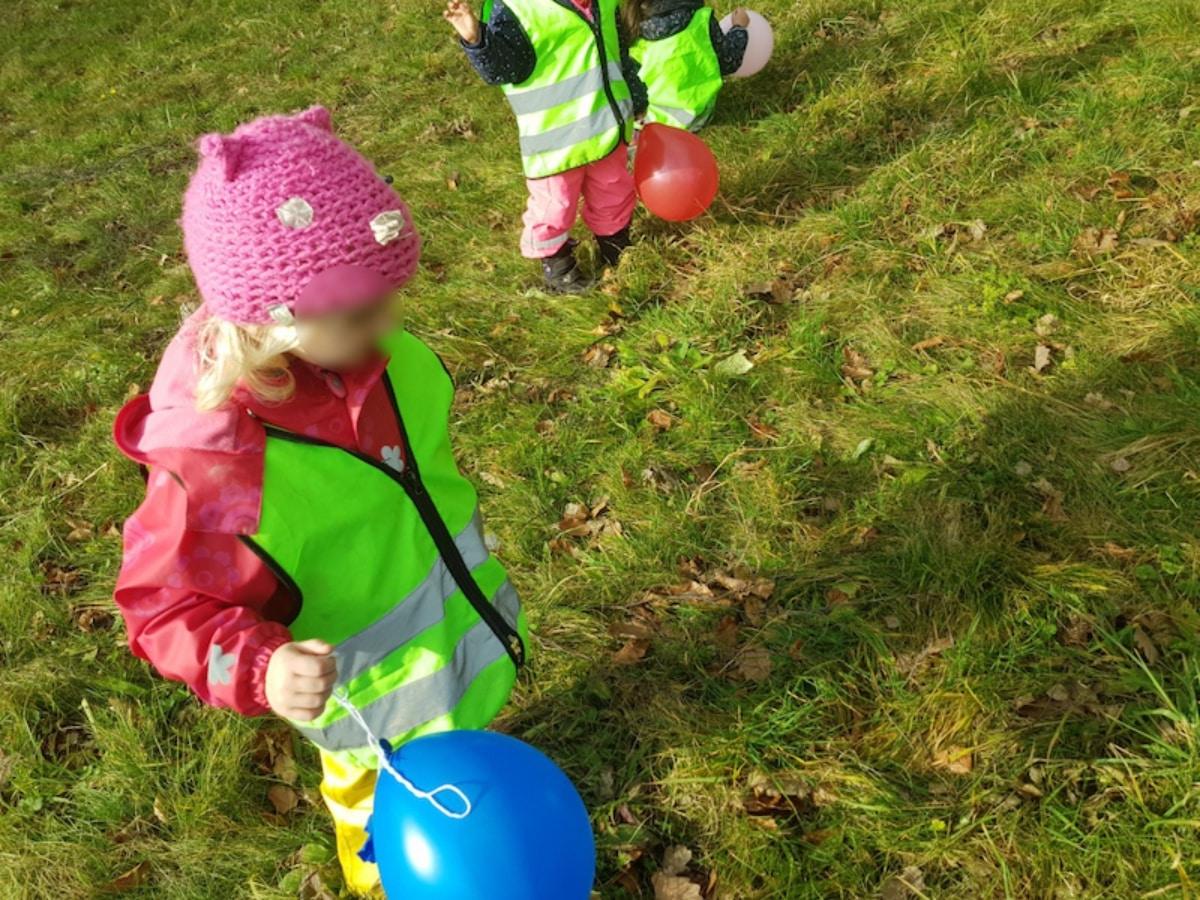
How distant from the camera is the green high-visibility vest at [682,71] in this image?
5.25m

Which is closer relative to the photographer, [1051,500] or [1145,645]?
[1145,645]

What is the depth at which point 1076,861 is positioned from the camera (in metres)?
2.38

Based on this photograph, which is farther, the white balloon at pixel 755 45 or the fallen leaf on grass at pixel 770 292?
the white balloon at pixel 755 45

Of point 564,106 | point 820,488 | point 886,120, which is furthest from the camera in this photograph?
point 886,120

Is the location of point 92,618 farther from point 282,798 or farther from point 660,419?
point 660,419

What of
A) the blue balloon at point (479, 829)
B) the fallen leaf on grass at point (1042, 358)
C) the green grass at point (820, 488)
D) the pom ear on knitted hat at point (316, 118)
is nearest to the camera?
the blue balloon at point (479, 829)

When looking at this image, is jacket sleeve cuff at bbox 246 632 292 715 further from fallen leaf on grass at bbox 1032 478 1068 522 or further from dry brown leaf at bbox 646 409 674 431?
fallen leaf on grass at bbox 1032 478 1068 522

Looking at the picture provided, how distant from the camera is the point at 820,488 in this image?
11.8ft

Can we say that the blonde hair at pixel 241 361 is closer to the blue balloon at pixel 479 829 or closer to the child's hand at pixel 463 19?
the blue balloon at pixel 479 829

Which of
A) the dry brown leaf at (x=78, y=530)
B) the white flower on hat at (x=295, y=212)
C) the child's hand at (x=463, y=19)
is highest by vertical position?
the white flower on hat at (x=295, y=212)

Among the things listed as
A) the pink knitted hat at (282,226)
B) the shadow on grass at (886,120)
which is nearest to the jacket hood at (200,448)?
the pink knitted hat at (282,226)

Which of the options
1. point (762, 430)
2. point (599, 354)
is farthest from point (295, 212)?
point (599, 354)

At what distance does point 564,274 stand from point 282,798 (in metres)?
3.10

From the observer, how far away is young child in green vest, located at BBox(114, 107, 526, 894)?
1.69 m
